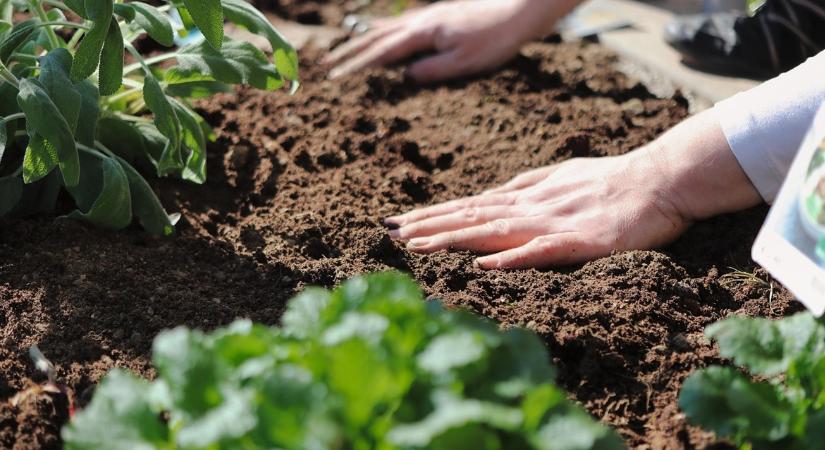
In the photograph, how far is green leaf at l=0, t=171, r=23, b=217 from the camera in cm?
215

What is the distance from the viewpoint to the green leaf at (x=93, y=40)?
6.19 feet

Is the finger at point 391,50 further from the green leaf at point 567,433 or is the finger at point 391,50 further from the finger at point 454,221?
the green leaf at point 567,433

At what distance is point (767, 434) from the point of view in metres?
1.39

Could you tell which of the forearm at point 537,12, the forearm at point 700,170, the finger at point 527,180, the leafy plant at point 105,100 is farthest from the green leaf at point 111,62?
the forearm at point 537,12

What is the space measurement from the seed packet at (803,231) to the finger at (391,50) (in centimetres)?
212

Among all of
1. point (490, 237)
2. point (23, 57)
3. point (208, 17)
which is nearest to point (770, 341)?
point (490, 237)

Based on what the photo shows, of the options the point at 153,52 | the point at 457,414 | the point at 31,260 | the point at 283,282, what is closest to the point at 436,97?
the point at 153,52

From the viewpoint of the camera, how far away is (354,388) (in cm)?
122

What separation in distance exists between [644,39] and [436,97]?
113cm

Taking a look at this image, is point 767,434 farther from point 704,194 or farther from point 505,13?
point 505,13

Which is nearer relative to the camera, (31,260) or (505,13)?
(31,260)

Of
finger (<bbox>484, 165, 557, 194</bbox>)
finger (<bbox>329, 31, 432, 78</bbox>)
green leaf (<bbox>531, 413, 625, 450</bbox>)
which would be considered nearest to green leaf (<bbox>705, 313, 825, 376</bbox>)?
green leaf (<bbox>531, 413, 625, 450</bbox>)

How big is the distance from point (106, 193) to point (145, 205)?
15cm

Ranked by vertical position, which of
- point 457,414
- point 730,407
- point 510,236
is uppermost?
point 457,414
